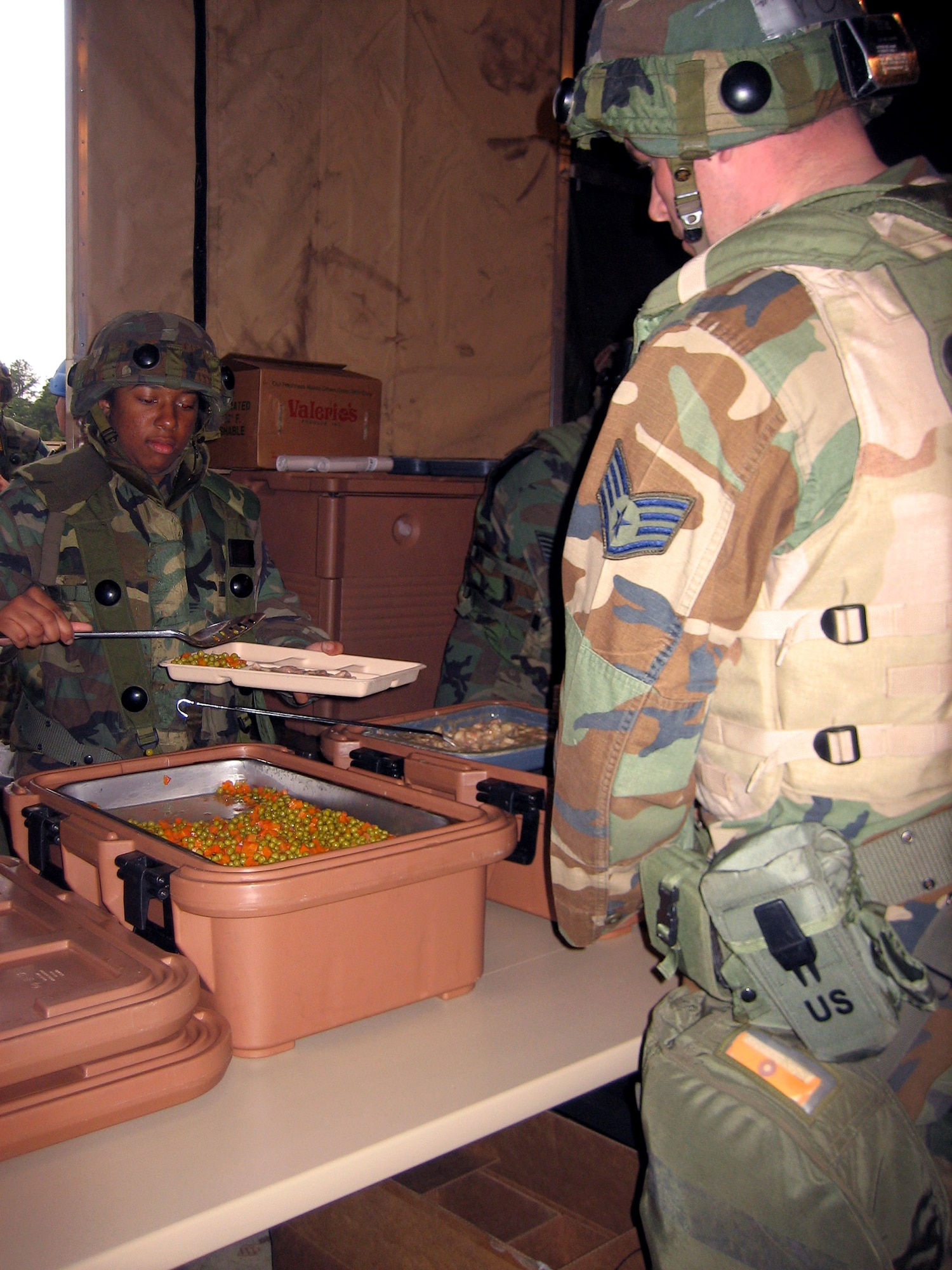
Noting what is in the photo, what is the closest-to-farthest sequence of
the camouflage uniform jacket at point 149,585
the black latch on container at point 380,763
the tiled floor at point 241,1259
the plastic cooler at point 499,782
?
the plastic cooler at point 499,782 < the black latch on container at point 380,763 < the tiled floor at point 241,1259 < the camouflage uniform jacket at point 149,585

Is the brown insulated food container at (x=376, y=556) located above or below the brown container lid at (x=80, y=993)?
above

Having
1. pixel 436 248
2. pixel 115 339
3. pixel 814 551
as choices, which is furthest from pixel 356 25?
pixel 814 551

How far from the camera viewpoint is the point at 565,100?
4.21 feet

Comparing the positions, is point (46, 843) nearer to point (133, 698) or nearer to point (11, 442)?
point (133, 698)

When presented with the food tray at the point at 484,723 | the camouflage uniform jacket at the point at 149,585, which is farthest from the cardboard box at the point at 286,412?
the food tray at the point at 484,723

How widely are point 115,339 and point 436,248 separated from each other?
6.21 ft

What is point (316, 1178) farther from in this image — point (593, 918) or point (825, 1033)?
point (825, 1033)

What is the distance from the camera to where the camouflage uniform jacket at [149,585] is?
8.14 feet

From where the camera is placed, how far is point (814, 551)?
3.26 ft

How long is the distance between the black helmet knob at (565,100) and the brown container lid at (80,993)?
1.14 m

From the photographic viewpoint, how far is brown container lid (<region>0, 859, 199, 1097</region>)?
38.2 inches

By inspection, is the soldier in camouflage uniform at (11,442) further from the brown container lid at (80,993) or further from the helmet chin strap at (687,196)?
the helmet chin strap at (687,196)

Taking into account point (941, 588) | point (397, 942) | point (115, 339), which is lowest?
point (397, 942)

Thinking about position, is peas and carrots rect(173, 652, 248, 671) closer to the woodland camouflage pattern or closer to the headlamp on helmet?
the headlamp on helmet
